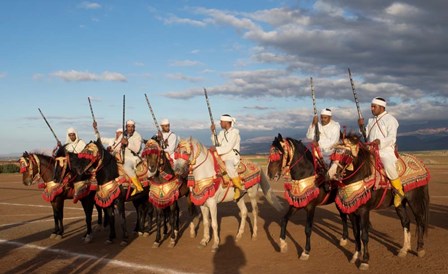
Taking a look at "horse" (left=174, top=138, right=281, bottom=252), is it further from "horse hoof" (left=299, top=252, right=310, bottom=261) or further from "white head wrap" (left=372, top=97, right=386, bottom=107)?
"white head wrap" (left=372, top=97, right=386, bottom=107)

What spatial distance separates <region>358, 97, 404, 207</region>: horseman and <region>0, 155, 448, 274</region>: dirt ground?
1581mm

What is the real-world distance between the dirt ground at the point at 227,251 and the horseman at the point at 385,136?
1.58m

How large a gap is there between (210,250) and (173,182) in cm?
194

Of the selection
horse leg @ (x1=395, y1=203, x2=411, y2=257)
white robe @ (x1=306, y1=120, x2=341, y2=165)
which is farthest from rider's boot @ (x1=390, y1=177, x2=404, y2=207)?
white robe @ (x1=306, y1=120, x2=341, y2=165)

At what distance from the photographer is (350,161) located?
805cm

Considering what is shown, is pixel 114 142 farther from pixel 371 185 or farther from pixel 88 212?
pixel 371 185

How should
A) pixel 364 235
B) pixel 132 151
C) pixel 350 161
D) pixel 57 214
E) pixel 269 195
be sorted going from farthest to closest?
1. pixel 269 195
2. pixel 132 151
3. pixel 57 214
4. pixel 364 235
5. pixel 350 161

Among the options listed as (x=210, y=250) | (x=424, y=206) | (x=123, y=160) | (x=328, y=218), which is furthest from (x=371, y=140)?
(x=123, y=160)

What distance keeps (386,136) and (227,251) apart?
4.43 metres

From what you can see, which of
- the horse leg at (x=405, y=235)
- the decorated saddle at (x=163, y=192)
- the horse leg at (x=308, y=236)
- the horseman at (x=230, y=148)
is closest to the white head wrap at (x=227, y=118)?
the horseman at (x=230, y=148)

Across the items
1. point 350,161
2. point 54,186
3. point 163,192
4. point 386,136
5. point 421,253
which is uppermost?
point 386,136

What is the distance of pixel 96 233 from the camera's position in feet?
41.1

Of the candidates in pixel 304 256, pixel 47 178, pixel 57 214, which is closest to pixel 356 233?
pixel 304 256

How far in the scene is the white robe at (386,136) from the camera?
8570mm
